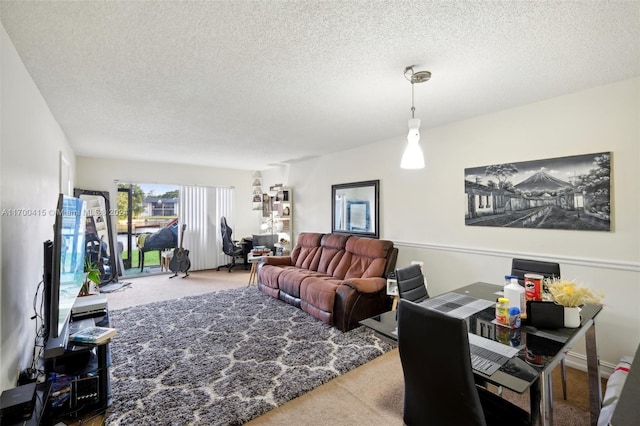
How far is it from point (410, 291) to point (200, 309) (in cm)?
301

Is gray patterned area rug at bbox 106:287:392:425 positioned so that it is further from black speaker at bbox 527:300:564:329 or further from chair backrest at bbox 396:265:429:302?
black speaker at bbox 527:300:564:329

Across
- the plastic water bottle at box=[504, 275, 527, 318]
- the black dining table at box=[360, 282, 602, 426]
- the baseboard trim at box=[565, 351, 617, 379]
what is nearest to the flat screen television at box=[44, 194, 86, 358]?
the black dining table at box=[360, 282, 602, 426]

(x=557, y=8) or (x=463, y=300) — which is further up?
(x=557, y=8)

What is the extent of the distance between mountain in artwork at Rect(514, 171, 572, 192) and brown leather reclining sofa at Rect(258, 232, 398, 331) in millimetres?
1629

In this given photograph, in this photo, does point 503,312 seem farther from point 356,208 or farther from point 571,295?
point 356,208

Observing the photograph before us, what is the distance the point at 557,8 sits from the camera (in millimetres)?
1503

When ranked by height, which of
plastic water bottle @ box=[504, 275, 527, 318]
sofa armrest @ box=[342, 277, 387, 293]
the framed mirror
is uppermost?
the framed mirror

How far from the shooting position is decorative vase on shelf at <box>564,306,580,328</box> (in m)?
1.60

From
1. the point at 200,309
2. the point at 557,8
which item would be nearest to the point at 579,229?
the point at 557,8

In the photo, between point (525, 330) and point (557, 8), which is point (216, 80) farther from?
point (525, 330)

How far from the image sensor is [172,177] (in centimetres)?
630

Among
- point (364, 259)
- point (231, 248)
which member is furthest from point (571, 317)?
point (231, 248)

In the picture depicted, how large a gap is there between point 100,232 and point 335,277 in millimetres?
4490

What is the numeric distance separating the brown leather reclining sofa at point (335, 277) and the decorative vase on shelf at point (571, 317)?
194 centimetres
